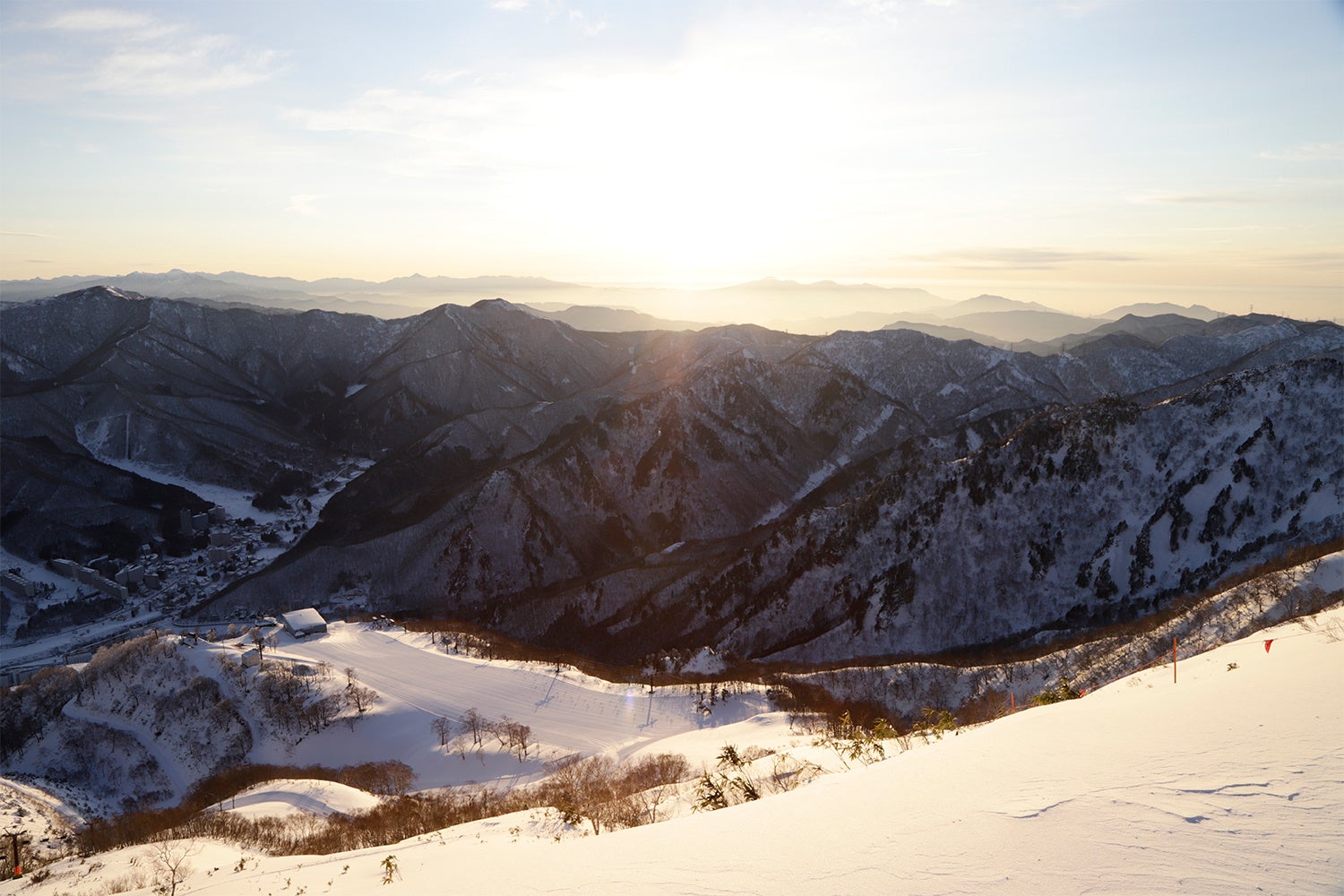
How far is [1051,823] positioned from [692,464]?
8379cm

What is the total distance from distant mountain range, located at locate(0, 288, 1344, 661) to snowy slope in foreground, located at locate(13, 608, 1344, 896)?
41856 millimetres

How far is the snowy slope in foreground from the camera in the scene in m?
7.33

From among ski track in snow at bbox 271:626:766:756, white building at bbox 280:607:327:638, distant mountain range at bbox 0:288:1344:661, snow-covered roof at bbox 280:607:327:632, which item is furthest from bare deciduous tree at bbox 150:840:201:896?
distant mountain range at bbox 0:288:1344:661

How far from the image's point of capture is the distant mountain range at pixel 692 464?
174 ft

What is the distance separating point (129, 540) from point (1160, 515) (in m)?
117

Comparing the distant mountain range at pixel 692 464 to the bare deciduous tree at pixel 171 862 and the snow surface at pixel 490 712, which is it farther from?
the bare deciduous tree at pixel 171 862

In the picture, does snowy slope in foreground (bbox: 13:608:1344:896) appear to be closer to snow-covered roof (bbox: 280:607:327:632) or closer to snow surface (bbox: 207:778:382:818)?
snow surface (bbox: 207:778:382:818)

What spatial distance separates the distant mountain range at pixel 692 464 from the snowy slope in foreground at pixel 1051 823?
41856 millimetres

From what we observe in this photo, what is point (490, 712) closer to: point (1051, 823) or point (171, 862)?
point (171, 862)

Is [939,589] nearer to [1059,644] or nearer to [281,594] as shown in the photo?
[1059,644]

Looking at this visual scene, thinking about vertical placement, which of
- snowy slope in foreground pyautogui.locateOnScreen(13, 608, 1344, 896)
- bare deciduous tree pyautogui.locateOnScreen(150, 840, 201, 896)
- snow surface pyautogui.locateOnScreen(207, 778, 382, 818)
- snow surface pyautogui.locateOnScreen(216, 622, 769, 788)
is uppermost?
snowy slope in foreground pyautogui.locateOnScreen(13, 608, 1344, 896)

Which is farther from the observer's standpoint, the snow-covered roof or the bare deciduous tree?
the snow-covered roof

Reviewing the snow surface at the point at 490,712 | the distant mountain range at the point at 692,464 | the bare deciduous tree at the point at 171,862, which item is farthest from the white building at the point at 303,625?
the bare deciduous tree at the point at 171,862

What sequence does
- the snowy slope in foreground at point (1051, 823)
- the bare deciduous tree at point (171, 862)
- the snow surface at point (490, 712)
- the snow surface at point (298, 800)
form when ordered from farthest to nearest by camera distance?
the snow surface at point (490, 712) < the snow surface at point (298, 800) < the bare deciduous tree at point (171, 862) < the snowy slope in foreground at point (1051, 823)
